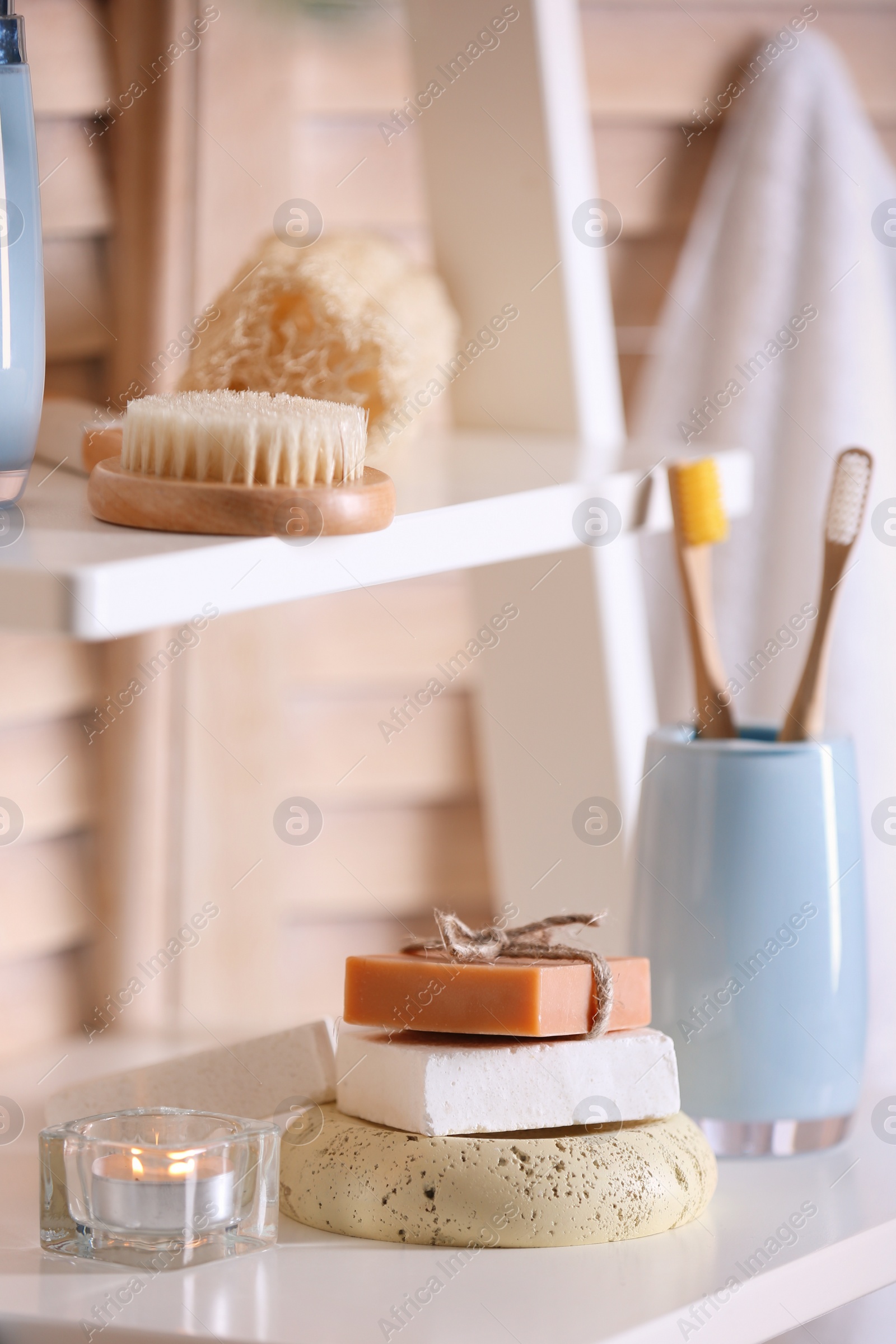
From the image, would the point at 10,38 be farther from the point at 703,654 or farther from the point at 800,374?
the point at 800,374

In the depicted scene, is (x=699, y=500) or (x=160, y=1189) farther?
(x=699, y=500)

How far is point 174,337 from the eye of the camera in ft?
2.87

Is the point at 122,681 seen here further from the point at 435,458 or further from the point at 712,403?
the point at 712,403

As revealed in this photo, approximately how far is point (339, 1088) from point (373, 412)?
0.88 feet

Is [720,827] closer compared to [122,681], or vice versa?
[720,827]

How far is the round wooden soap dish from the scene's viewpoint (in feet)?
1.57

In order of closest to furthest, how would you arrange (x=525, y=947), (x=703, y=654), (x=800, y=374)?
1. (x=525, y=947)
2. (x=703, y=654)
3. (x=800, y=374)

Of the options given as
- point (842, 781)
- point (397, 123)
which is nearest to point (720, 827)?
point (842, 781)

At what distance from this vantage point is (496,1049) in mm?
553

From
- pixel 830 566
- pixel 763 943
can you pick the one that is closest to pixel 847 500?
pixel 830 566

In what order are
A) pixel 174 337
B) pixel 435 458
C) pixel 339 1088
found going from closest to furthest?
1. pixel 339 1088
2. pixel 435 458
3. pixel 174 337

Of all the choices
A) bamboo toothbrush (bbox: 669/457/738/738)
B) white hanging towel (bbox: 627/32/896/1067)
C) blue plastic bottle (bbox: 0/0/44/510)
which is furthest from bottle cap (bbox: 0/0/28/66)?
white hanging towel (bbox: 627/32/896/1067)

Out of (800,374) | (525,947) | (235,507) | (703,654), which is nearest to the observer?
(235,507)

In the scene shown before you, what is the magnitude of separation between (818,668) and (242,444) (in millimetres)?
304
